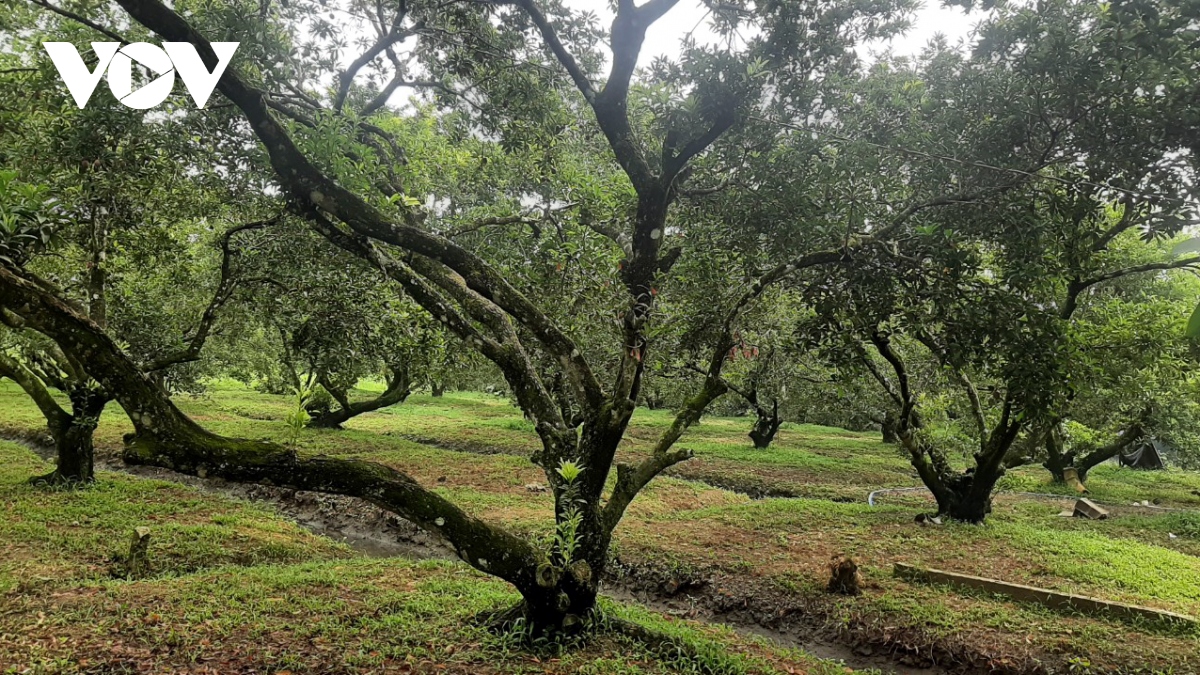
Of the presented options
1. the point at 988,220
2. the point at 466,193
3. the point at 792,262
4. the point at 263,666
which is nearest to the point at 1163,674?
the point at 988,220

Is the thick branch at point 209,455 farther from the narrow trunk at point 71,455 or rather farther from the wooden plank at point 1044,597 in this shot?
the narrow trunk at point 71,455

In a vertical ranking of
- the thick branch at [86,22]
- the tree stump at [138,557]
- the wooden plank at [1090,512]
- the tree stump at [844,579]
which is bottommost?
the tree stump at [138,557]

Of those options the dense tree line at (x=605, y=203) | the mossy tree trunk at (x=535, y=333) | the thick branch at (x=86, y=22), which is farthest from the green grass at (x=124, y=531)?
the thick branch at (x=86, y=22)

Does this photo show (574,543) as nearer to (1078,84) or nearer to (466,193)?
(1078,84)

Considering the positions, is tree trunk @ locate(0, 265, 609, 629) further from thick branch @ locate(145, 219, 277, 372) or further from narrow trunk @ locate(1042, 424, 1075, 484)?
narrow trunk @ locate(1042, 424, 1075, 484)

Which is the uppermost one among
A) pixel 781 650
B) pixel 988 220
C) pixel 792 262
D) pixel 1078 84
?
pixel 1078 84

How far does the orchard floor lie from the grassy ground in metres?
0.03

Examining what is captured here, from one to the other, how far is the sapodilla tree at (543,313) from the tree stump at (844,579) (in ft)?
11.3

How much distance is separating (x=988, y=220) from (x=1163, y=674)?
15.2ft

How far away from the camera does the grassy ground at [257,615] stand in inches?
201

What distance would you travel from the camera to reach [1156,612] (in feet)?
23.2

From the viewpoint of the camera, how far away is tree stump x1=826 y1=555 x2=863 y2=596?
8.01m

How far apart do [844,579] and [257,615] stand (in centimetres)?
681

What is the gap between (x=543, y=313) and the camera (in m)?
5.95
